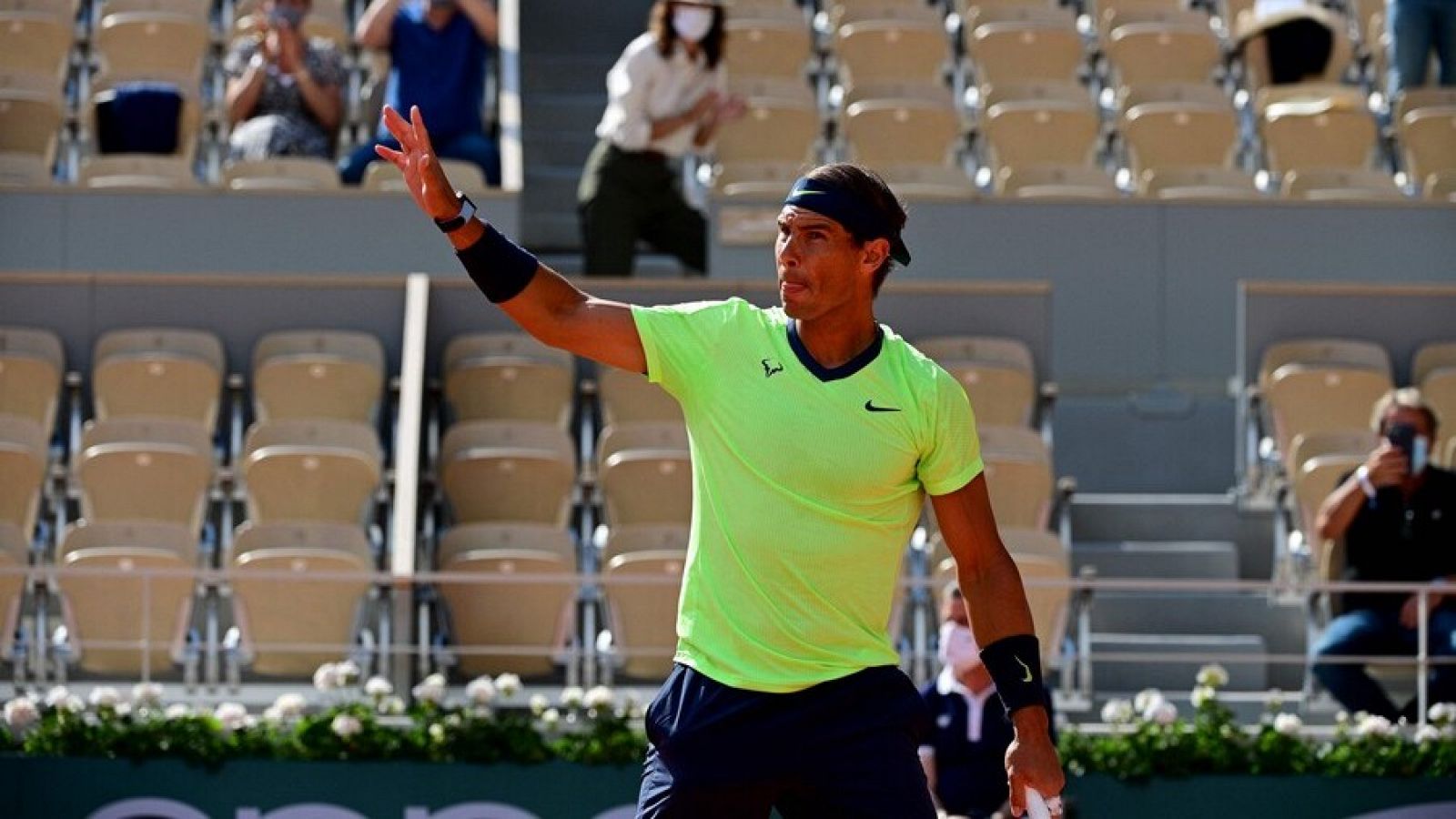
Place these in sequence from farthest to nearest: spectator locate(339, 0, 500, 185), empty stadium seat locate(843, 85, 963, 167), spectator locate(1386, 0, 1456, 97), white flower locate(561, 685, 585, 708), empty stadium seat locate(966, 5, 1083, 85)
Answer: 1. empty stadium seat locate(966, 5, 1083, 85)
2. spectator locate(1386, 0, 1456, 97)
3. empty stadium seat locate(843, 85, 963, 167)
4. spectator locate(339, 0, 500, 185)
5. white flower locate(561, 685, 585, 708)

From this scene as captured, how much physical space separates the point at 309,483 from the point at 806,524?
6.39 metres

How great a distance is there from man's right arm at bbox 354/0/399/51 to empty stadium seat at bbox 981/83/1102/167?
10.5ft

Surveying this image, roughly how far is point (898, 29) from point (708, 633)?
1091 centimetres

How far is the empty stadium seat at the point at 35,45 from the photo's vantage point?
15547 mm

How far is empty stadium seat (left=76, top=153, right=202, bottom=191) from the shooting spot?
14.1 meters

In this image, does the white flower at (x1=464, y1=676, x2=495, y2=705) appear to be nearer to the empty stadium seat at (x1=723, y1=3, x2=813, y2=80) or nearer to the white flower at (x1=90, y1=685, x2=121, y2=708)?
the white flower at (x1=90, y1=685, x2=121, y2=708)

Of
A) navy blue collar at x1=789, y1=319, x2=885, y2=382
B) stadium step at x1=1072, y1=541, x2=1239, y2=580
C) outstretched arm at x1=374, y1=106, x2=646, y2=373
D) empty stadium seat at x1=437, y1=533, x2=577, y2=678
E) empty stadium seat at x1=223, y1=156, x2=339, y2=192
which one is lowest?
empty stadium seat at x1=437, y1=533, x2=577, y2=678

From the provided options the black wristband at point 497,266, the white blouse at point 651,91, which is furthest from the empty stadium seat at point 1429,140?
the black wristband at point 497,266

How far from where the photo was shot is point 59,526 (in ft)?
38.8

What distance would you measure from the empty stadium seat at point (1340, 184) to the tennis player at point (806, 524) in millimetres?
9687

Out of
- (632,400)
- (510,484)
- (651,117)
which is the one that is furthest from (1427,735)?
(651,117)

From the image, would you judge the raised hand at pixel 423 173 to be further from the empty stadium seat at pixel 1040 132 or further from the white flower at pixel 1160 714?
the empty stadium seat at pixel 1040 132

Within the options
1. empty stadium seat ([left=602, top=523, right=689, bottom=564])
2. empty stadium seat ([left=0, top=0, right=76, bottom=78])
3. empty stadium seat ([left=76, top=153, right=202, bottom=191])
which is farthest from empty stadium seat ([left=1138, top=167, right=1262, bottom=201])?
empty stadium seat ([left=0, top=0, right=76, bottom=78])

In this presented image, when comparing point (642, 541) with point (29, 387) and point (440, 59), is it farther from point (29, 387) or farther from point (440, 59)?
point (440, 59)
